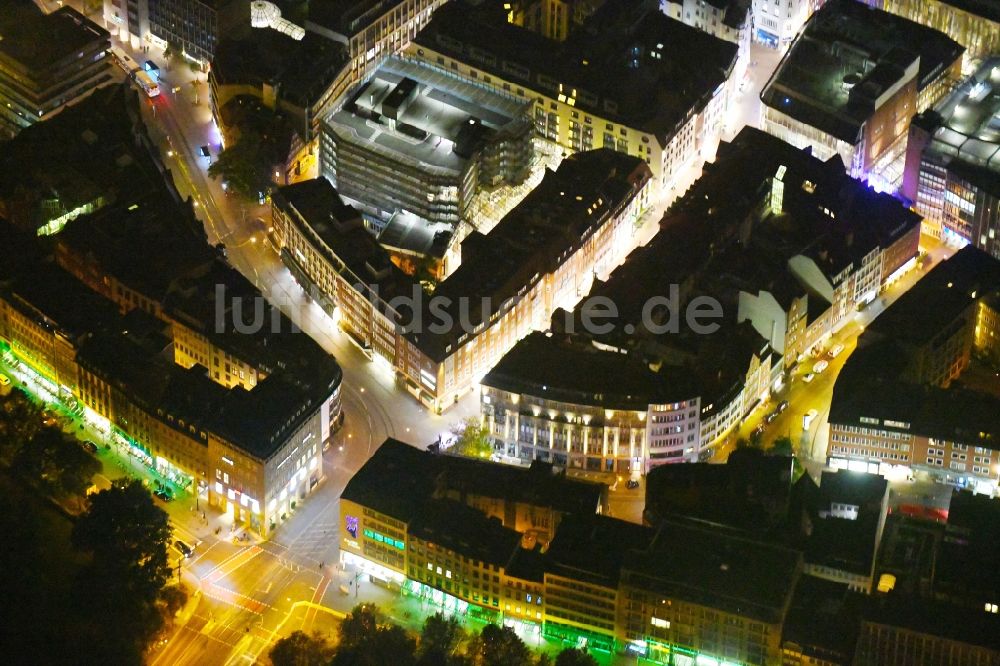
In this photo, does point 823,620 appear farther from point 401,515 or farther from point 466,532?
point 401,515

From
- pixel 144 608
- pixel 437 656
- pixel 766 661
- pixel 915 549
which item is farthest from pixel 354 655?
pixel 915 549

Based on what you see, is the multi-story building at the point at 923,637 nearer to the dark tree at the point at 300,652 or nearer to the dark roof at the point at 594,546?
the dark roof at the point at 594,546

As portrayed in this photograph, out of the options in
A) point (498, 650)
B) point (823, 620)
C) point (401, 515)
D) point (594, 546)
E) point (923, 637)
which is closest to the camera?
point (923, 637)

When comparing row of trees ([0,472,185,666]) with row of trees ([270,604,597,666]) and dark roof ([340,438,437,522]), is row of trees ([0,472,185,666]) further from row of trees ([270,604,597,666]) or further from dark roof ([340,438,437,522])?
dark roof ([340,438,437,522])

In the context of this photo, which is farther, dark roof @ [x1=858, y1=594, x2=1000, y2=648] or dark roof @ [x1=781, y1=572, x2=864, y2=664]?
dark roof @ [x1=781, y1=572, x2=864, y2=664]

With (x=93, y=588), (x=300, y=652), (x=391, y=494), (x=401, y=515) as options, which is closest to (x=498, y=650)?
(x=401, y=515)

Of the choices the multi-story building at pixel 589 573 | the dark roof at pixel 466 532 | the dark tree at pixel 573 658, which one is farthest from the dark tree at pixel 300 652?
the dark tree at pixel 573 658

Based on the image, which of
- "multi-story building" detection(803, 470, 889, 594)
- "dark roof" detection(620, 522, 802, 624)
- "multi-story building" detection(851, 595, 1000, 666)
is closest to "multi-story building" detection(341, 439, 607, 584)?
"dark roof" detection(620, 522, 802, 624)
